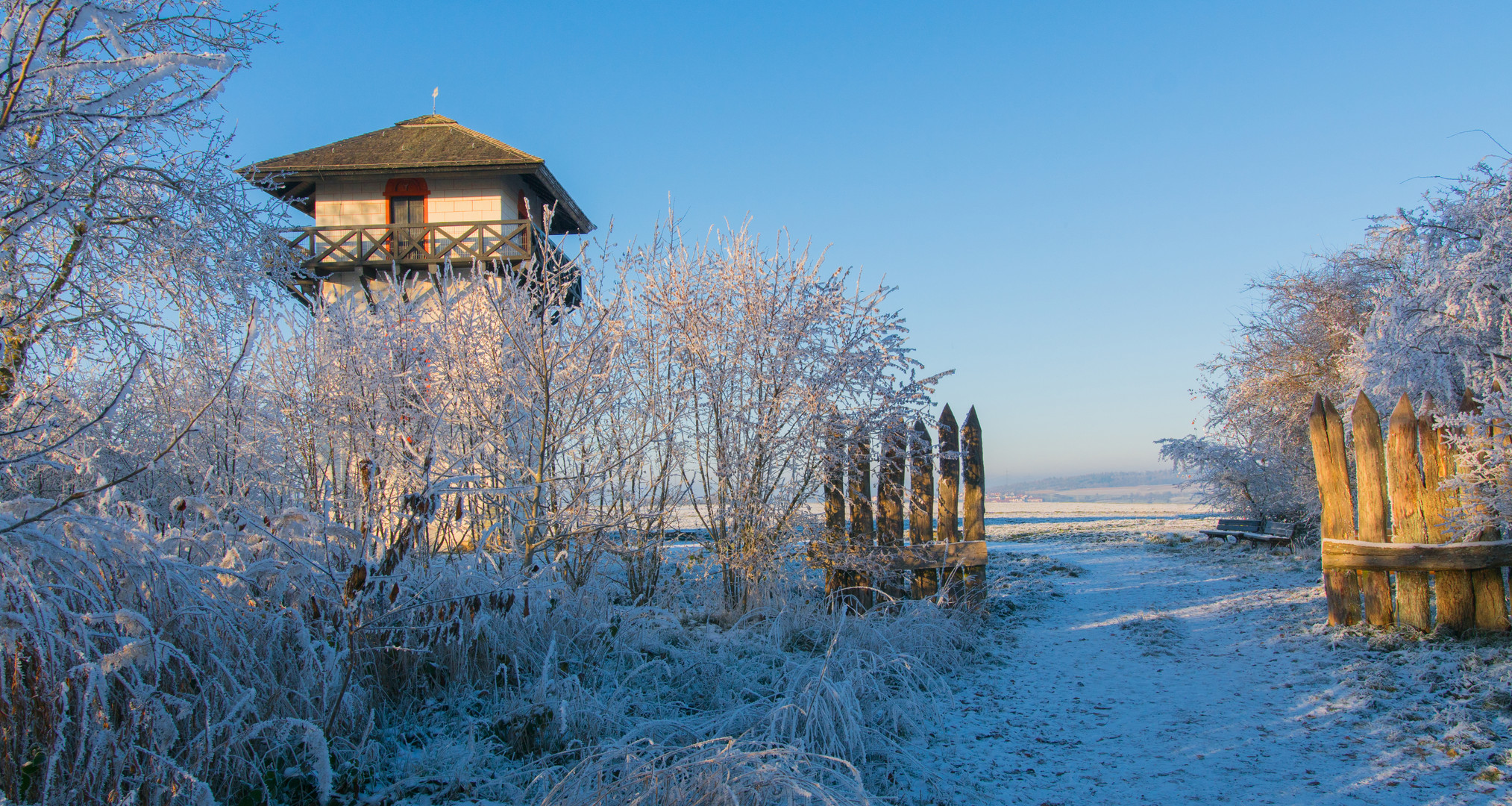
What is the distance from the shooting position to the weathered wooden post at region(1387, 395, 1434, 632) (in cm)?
483

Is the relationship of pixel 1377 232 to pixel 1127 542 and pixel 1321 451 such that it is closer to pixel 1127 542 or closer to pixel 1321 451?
pixel 1321 451

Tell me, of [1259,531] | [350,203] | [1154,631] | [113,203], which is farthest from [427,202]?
[1259,531]

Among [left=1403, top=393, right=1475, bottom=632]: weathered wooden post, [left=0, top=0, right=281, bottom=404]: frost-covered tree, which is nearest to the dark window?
[left=0, top=0, right=281, bottom=404]: frost-covered tree

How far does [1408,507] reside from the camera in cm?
489

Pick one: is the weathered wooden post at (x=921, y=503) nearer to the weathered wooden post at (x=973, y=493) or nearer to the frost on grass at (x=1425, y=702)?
the weathered wooden post at (x=973, y=493)

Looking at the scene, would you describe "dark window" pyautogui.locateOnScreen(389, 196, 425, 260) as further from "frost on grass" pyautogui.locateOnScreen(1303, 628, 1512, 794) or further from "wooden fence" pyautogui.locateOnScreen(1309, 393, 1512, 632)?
"frost on grass" pyautogui.locateOnScreen(1303, 628, 1512, 794)

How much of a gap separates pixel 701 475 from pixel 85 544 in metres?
3.63

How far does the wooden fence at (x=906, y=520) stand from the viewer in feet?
18.9

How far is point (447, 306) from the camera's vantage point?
550cm

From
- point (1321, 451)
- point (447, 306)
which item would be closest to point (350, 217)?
point (447, 306)

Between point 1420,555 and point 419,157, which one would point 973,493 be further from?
point 419,157

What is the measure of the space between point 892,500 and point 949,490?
52 cm

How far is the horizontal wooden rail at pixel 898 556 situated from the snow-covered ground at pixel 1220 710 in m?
0.60

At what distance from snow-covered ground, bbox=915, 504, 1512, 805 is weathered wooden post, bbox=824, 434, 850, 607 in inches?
44.7
